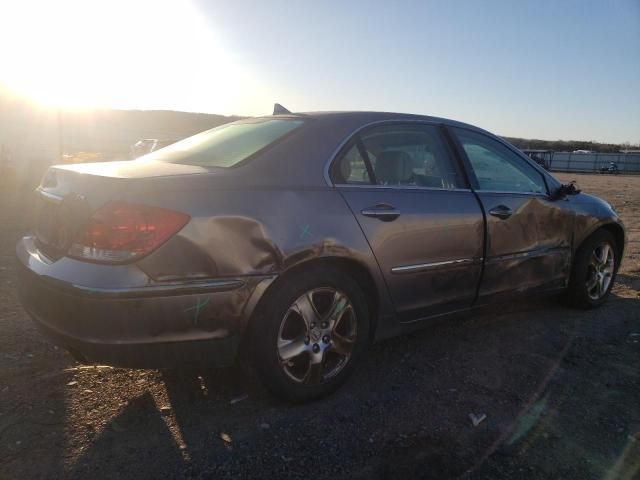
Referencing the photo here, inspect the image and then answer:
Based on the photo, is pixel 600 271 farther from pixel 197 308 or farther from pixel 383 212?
pixel 197 308

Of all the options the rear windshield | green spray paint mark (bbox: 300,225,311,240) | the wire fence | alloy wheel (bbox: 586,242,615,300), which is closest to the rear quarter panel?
green spray paint mark (bbox: 300,225,311,240)

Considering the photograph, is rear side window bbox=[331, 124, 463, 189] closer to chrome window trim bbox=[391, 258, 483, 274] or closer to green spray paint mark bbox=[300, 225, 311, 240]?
green spray paint mark bbox=[300, 225, 311, 240]

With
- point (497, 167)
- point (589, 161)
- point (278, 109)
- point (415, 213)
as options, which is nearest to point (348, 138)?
point (415, 213)

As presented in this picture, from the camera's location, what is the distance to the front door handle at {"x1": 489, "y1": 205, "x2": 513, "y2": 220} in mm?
3659

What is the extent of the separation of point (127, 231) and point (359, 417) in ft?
4.91

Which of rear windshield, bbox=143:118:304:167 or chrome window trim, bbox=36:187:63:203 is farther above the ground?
rear windshield, bbox=143:118:304:167

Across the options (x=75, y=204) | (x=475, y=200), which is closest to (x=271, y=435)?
(x=75, y=204)

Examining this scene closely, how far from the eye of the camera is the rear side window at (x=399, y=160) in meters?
3.10

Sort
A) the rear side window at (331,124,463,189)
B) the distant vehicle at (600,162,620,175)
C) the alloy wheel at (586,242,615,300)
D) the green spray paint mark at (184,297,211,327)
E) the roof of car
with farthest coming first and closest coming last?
the distant vehicle at (600,162,620,175)
the alloy wheel at (586,242,615,300)
the roof of car
the rear side window at (331,124,463,189)
the green spray paint mark at (184,297,211,327)

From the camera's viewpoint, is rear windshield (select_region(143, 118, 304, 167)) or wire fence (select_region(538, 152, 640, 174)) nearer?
rear windshield (select_region(143, 118, 304, 167))

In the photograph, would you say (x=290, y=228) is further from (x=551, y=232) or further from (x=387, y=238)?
(x=551, y=232)

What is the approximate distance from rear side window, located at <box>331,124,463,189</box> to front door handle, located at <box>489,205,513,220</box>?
312 mm

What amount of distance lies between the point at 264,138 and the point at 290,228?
722 millimetres

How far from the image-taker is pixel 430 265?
3.27 meters
